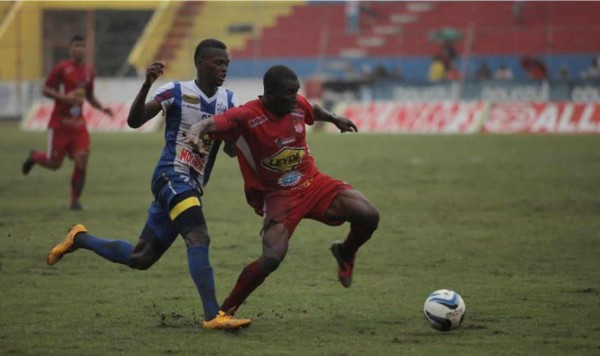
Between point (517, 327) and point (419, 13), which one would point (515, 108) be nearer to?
point (419, 13)

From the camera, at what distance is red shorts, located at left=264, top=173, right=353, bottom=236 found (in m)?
8.76

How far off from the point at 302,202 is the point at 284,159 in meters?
0.36

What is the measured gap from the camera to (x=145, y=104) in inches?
341

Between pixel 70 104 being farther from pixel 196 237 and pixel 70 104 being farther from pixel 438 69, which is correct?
pixel 438 69

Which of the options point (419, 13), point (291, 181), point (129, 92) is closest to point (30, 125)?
point (129, 92)

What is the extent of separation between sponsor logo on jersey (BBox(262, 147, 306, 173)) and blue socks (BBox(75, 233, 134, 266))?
1.32 metres

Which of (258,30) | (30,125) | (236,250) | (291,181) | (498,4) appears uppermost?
(291,181)

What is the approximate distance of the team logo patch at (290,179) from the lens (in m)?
8.88

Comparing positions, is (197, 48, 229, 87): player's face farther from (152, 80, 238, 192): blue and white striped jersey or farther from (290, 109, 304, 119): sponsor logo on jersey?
(290, 109, 304, 119): sponsor logo on jersey

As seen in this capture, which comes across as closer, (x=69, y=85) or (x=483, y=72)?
(x=69, y=85)

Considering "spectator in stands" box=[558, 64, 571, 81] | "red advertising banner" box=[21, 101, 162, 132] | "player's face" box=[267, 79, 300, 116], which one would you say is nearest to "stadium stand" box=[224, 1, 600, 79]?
"spectator in stands" box=[558, 64, 571, 81]

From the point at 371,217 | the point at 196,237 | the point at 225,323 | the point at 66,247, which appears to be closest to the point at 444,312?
the point at 371,217

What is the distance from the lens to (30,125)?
4228 cm

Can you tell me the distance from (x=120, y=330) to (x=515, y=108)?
28813 mm
